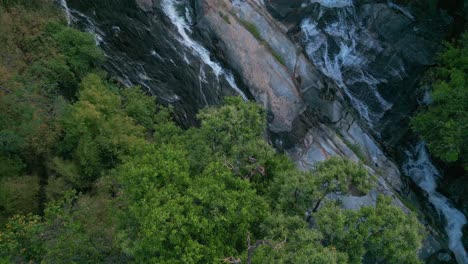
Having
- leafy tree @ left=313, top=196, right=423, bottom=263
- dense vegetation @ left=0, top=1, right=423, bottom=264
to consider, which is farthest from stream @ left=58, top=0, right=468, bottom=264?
leafy tree @ left=313, top=196, right=423, bottom=263

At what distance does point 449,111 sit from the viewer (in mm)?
19828

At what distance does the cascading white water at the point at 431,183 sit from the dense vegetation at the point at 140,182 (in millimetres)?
8964

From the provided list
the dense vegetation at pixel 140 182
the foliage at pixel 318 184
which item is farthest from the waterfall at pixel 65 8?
the foliage at pixel 318 184

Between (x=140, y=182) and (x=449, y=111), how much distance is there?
14.5 meters

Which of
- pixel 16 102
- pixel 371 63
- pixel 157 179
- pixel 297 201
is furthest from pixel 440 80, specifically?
pixel 16 102

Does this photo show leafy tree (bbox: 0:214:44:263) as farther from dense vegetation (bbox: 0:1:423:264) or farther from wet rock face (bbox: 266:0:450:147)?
wet rock face (bbox: 266:0:450:147)

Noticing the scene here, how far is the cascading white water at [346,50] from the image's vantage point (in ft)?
71.7

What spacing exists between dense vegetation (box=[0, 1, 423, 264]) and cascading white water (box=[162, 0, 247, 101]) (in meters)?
3.21

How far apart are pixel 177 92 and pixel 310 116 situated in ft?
22.3

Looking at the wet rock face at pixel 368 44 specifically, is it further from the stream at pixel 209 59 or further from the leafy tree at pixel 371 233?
the leafy tree at pixel 371 233

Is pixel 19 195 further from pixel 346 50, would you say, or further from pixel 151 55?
pixel 346 50

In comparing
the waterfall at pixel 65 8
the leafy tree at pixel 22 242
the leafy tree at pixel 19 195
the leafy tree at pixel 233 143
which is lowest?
the leafy tree at pixel 19 195

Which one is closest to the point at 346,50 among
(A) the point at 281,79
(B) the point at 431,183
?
(A) the point at 281,79

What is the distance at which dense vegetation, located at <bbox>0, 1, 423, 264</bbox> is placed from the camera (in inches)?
537
